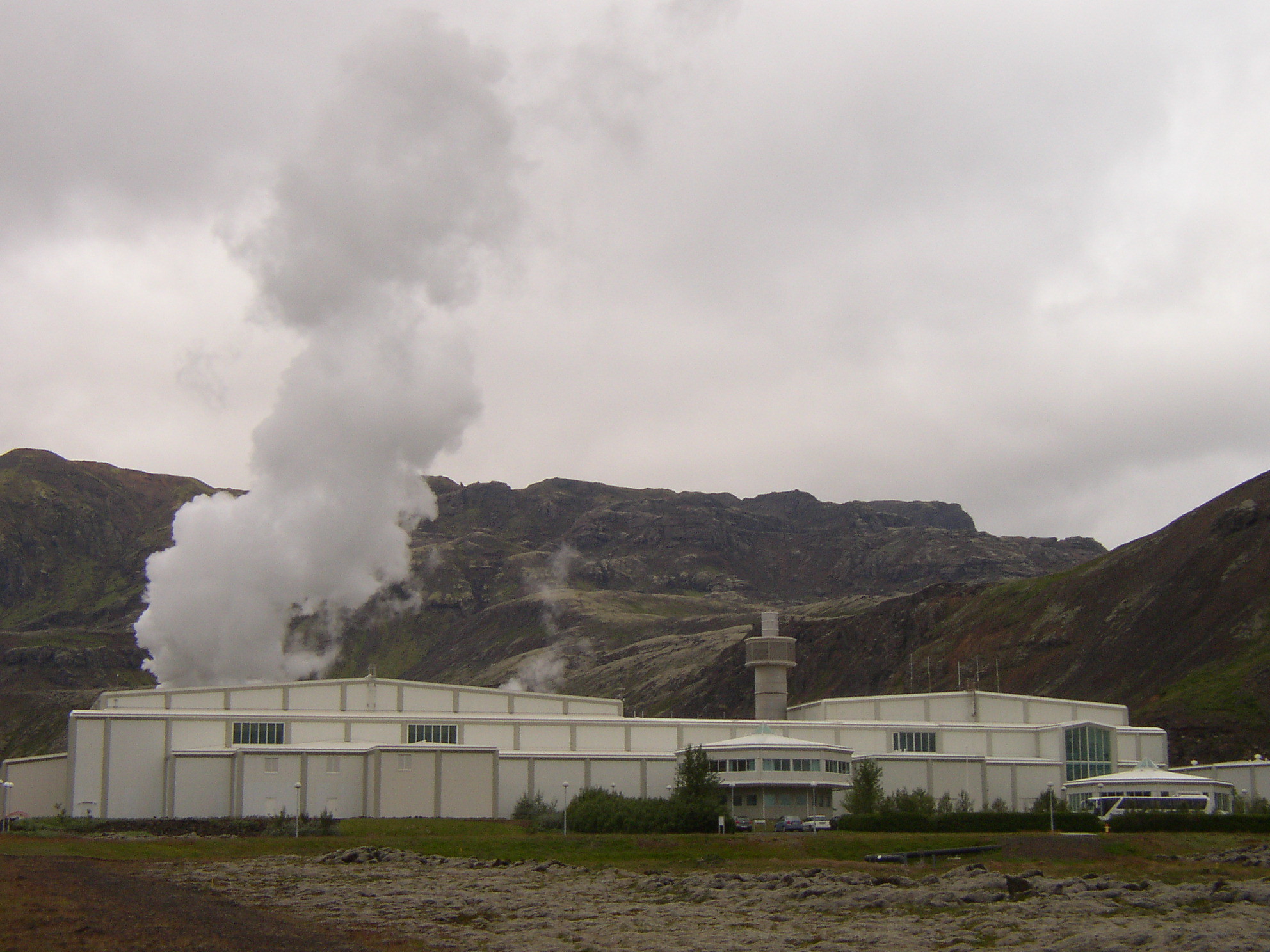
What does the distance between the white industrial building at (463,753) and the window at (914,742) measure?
0.35ft

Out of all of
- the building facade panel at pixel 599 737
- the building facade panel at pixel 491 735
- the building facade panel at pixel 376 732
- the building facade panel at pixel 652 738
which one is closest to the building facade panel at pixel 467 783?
the building facade panel at pixel 491 735

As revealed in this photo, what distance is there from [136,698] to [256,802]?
22514 mm

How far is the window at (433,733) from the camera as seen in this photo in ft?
317

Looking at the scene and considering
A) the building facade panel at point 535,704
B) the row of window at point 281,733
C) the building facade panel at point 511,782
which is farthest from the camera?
the building facade panel at point 535,704

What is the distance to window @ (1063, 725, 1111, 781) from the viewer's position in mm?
102125

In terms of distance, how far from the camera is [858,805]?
83.3m

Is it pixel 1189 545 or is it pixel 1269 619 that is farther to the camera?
pixel 1189 545

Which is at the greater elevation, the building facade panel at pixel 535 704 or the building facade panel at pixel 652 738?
the building facade panel at pixel 535 704

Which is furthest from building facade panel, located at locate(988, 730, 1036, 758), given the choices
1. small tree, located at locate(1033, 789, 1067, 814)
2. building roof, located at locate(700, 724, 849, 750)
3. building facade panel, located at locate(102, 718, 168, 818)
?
building facade panel, located at locate(102, 718, 168, 818)

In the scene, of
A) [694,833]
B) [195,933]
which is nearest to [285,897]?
[195,933]

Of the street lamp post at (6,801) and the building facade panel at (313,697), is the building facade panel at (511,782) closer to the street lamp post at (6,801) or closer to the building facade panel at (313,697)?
the building facade panel at (313,697)

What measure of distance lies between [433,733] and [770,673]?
32.3 m

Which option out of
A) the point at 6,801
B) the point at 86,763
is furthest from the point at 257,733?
the point at 6,801

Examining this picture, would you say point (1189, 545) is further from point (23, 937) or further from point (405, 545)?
point (23, 937)
